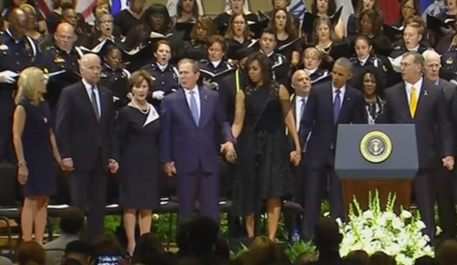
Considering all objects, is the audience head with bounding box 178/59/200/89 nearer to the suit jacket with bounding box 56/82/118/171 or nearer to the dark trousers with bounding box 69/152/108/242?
the suit jacket with bounding box 56/82/118/171

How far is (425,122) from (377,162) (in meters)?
1.00

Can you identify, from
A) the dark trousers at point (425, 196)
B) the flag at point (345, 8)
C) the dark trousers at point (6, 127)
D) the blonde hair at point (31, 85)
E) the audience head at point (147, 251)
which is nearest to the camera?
the audience head at point (147, 251)

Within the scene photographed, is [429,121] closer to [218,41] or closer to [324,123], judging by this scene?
[324,123]

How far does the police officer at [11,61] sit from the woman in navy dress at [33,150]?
2.66 ft

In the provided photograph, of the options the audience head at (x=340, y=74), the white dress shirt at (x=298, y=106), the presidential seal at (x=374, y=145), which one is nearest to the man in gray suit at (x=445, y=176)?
the audience head at (x=340, y=74)

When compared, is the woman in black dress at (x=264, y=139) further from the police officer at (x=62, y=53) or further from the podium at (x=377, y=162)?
the police officer at (x=62, y=53)

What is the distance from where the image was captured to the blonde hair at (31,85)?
9984 mm

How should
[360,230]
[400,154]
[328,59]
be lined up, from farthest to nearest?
[328,59]
[400,154]
[360,230]

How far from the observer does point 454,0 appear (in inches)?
520

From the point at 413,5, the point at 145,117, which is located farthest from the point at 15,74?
the point at 413,5

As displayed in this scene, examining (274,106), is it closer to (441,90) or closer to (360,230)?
(441,90)

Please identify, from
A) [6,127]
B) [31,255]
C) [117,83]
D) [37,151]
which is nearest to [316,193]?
[117,83]

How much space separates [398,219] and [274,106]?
6.91 feet

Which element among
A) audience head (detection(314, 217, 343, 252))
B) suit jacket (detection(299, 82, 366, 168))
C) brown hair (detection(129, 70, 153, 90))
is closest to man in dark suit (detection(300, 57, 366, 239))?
suit jacket (detection(299, 82, 366, 168))
